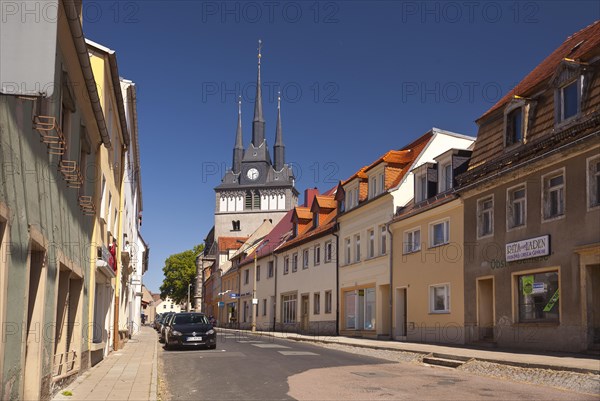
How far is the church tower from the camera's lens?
110 meters

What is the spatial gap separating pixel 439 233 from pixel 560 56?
7985 mm

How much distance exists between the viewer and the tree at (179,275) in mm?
103938

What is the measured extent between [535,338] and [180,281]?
3497 inches

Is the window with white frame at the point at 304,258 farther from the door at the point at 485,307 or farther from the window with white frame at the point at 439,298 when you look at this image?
the door at the point at 485,307

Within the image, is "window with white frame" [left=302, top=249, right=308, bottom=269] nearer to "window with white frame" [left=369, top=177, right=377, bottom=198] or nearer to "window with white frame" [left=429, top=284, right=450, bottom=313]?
"window with white frame" [left=369, top=177, right=377, bottom=198]

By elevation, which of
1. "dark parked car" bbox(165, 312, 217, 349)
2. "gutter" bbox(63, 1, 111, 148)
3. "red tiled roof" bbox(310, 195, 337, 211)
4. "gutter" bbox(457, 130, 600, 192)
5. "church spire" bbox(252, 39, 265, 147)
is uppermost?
"church spire" bbox(252, 39, 265, 147)

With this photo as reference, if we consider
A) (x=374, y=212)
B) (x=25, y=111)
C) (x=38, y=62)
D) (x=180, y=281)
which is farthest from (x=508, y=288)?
(x=180, y=281)

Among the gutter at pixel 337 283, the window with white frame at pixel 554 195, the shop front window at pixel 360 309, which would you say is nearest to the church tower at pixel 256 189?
the gutter at pixel 337 283

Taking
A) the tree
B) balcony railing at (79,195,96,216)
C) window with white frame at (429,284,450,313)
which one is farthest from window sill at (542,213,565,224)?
the tree

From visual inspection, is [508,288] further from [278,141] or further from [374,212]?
[278,141]

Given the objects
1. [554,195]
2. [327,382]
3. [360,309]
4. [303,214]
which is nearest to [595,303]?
[554,195]

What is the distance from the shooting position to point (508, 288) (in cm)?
2112

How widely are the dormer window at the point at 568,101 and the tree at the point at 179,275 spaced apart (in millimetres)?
88967

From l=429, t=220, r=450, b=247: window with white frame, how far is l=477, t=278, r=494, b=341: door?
9.61 feet
